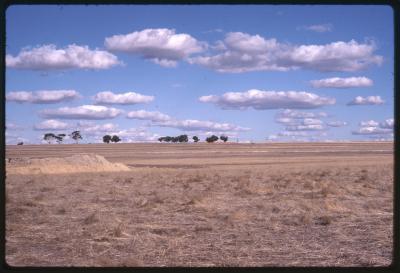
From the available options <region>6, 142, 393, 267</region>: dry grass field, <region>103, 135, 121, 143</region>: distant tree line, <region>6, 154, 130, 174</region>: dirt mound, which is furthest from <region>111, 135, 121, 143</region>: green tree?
<region>6, 142, 393, 267</region>: dry grass field

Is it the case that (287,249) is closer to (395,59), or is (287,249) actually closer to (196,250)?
(196,250)

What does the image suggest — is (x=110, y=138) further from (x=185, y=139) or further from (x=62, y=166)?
(x=62, y=166)

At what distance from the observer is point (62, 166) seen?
38062 mm

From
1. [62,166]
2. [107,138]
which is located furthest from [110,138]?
[62,166]

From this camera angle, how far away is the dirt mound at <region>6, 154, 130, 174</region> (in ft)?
119

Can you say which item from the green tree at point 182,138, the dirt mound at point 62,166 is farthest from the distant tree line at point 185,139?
the dirt mound at point 62,166

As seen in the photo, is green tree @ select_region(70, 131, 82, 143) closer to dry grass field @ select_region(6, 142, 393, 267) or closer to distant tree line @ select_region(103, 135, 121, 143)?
distant tree line @ select_region(103, 135, 121, 143)

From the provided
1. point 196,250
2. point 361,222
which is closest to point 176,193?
point 361,222

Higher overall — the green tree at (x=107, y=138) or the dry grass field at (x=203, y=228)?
the green tree at (x=107, y=138)

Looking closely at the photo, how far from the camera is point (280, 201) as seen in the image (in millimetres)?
17297

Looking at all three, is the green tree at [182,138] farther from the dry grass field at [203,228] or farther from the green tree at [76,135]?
the dry grass field at [203,228]

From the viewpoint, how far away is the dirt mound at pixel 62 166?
119ft

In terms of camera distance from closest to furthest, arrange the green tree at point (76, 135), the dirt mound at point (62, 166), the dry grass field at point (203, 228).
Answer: the dry grass field at point (203, 228)
the dirt mound at point (62, 166)
the green tree at point (76, 135)

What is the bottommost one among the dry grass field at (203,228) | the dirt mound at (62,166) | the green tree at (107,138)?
the dry grass field at (203,228)
